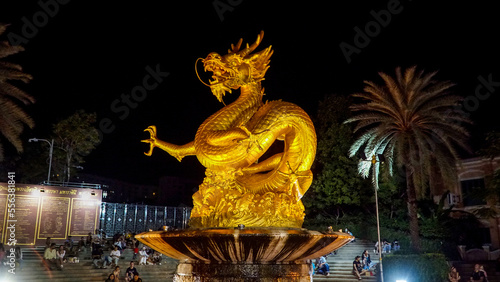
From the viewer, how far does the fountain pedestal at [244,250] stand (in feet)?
23.8

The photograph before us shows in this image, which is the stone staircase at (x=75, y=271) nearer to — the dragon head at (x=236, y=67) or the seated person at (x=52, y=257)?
the seated person at (x=52, y=257)

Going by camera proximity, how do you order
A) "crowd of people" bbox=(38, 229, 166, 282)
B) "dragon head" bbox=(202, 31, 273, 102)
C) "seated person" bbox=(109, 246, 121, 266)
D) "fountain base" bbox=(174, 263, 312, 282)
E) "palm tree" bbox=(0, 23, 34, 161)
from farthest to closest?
"seated person" bbox=(109, 246, 121, 266) → "crowd of people" bbox=(38, 229, 166, 282) → "palm tree" bbox=(0, 23, 34, 161) → "dragon head" bbox=(202, 31, 273, 102) → "fountain base" bbox=(174, 263, 312, 282)

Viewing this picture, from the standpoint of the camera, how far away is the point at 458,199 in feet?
113

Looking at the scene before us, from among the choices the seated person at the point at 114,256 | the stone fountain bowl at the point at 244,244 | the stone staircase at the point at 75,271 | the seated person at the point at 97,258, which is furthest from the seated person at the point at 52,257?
the stone fountain bowl at the point at 244,244

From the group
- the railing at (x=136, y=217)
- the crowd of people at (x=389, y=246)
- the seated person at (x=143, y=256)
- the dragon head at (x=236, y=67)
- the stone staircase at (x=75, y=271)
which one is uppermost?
the dragon head at (x=236, y=67)

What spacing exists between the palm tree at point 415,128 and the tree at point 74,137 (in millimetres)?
20440

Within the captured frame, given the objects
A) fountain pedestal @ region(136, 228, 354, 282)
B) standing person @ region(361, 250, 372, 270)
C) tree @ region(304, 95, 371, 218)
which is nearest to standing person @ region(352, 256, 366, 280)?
standing person @ region(361, 250, 372, 270)

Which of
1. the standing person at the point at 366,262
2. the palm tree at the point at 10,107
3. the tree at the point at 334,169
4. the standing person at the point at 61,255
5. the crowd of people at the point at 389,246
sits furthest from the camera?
the tree at the point at 334,169

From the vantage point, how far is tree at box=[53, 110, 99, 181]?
30.9 meters

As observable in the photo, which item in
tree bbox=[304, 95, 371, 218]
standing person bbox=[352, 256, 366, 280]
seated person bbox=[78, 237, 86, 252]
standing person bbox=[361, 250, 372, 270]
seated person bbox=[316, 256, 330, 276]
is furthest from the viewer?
tree bbox=[304, 95, 371, 218]

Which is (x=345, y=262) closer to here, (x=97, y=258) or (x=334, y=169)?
(x=334, y=169)

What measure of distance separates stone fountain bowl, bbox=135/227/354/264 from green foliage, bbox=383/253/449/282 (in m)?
15.3

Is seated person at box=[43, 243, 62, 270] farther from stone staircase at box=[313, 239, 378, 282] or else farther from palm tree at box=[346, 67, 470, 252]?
palm tree at box=[346, 67, 470, 252]

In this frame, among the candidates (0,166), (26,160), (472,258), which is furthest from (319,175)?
(0,166)
